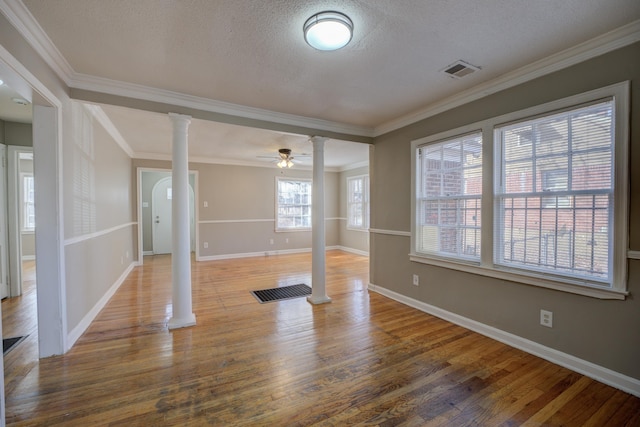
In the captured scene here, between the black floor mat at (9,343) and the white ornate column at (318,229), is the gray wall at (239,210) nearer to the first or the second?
the white ornate column at (318,229)

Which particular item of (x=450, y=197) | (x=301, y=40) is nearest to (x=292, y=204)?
(x=450, y=197)

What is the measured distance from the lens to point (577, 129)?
6.88 feet

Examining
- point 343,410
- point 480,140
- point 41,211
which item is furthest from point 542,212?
point 41,211

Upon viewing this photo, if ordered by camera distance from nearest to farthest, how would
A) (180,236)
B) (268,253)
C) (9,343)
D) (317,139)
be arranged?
(9,343)
(180,236)
(317,139)
(268,253)

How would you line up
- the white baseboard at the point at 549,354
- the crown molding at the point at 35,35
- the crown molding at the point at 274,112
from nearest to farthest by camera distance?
the crown molding at the point at 35,35, the crown molding at the point at 274,112, the white baseboard at the point at 549,354

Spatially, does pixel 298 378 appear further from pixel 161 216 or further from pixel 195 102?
pixel 161 216

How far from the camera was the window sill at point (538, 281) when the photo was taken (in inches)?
76.4

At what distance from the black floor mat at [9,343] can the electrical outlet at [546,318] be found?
4.47m

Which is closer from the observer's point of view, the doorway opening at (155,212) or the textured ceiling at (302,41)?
the textured ceiling at (302,41)

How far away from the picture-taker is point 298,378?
201cm

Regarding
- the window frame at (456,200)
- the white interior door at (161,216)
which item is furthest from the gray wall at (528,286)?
the white interior door at (161,216)

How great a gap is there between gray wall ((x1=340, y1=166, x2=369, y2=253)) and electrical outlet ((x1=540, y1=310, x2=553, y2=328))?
4.73 m

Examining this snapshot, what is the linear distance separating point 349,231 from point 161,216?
5.13 meters

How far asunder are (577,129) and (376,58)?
64.2 inches
